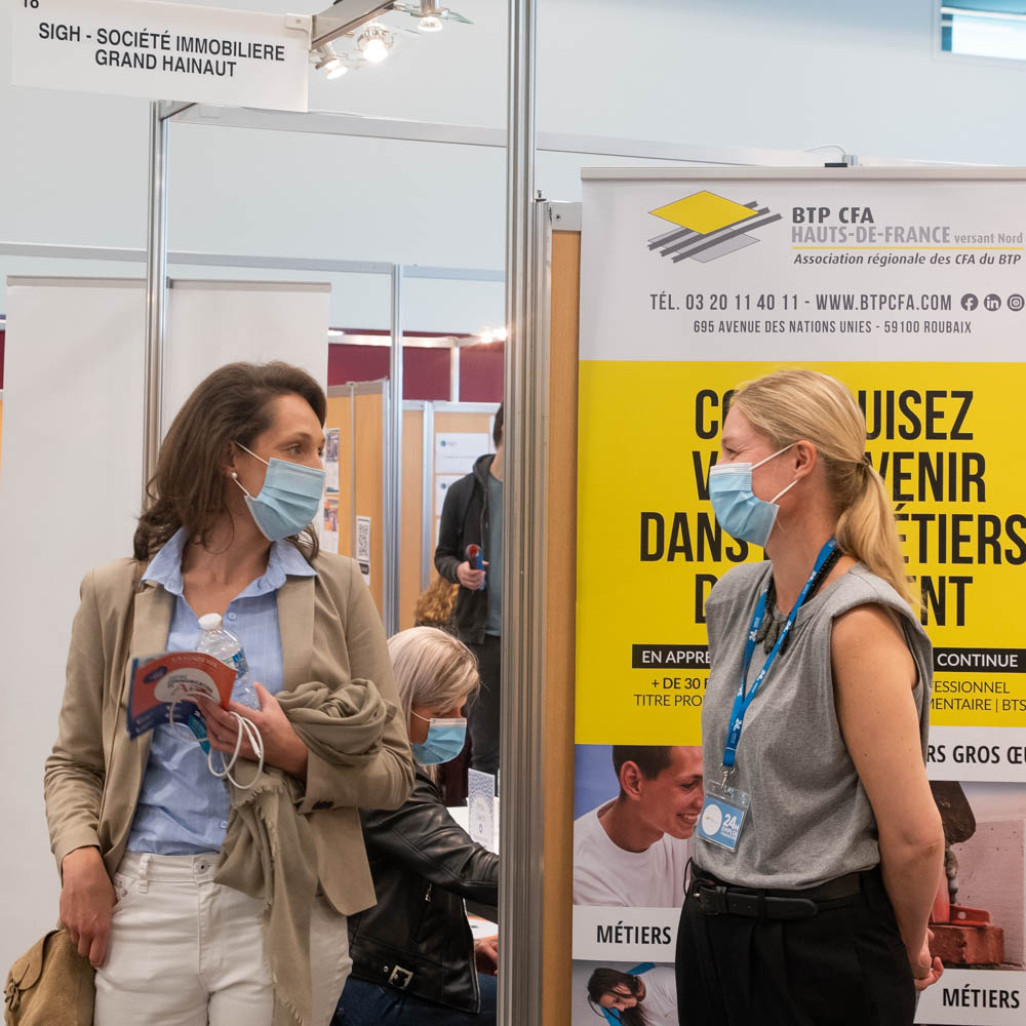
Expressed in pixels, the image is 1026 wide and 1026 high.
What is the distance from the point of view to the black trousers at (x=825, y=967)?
173 cm

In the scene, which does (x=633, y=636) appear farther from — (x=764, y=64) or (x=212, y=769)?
(x=764, y=64)

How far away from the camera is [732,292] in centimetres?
242

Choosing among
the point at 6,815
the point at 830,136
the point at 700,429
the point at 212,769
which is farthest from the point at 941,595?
the point at 830,136

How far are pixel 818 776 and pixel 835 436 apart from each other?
20.2 inches

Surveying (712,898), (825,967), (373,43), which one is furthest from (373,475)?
(825,967)

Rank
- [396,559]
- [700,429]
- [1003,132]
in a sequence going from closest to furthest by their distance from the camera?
[700,429] → [396,559] → [1003,132]

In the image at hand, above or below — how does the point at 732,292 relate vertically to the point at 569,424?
above

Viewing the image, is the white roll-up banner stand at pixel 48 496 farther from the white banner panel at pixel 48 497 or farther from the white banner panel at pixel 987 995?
the white banner panel at pixel 987 995

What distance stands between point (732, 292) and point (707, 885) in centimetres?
116

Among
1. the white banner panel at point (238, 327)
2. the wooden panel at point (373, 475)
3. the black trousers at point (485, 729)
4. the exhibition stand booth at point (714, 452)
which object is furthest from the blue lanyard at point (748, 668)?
the wooden panel at point (373, 475)

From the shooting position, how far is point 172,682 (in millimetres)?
1846

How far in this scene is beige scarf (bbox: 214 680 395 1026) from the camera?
6.13ft

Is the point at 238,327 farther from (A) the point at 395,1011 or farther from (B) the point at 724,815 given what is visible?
(B) the point at 724,815

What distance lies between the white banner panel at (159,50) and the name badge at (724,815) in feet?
5.58
